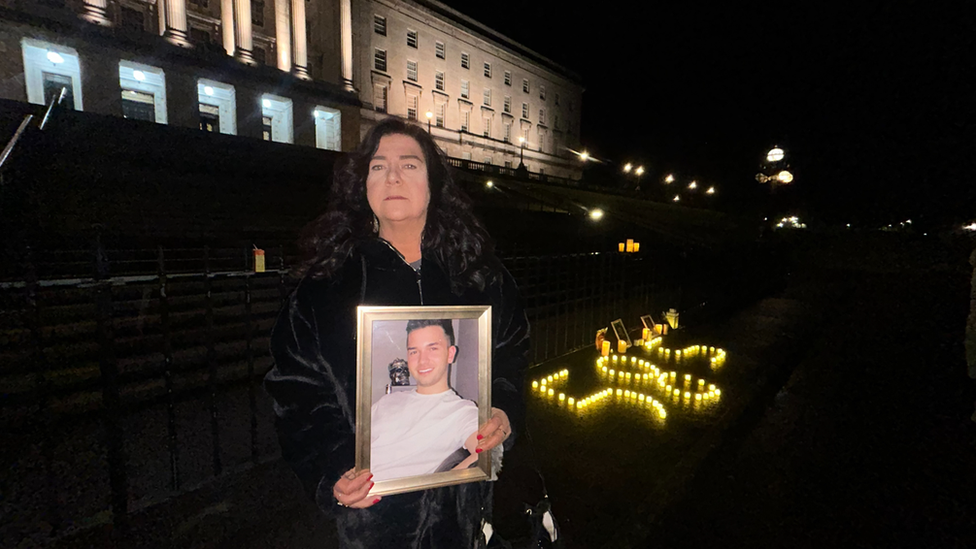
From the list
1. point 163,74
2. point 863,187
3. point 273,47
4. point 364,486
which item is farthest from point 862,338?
point 863,187

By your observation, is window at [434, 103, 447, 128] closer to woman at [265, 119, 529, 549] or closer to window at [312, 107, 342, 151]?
window at [312, 107, 342, 151]

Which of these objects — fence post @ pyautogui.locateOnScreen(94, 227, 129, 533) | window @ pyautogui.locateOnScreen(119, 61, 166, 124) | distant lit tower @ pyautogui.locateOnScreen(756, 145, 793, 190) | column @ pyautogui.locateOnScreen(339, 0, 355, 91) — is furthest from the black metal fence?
column @ pyautogui.locateOnScreen(339, 0, 355, 91)

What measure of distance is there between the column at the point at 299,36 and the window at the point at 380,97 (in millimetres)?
8450

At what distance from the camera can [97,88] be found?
25750mm

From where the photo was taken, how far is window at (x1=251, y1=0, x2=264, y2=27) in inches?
1309

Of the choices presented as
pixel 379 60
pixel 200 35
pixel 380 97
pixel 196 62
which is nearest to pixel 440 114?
pixel 380 97

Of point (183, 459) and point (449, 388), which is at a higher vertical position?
point (449, 388)

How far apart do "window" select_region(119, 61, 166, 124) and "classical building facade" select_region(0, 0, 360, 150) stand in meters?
0.07

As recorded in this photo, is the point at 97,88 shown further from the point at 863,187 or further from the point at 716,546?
the point at 863,187

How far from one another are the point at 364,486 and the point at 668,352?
21.2 feet

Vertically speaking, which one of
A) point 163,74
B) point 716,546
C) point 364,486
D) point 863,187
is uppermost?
point 163,74

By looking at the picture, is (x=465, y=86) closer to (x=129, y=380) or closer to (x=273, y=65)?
(x=273, y=65)

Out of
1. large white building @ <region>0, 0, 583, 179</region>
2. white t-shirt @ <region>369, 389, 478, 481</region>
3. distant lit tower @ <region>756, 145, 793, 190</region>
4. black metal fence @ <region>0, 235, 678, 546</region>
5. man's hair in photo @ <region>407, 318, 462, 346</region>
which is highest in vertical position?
large white building @ <region>0, 0, 583, 179</region>

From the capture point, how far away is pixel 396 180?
5.36 ft
